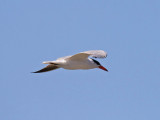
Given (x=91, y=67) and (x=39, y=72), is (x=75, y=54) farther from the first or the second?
(x=39, y=72)

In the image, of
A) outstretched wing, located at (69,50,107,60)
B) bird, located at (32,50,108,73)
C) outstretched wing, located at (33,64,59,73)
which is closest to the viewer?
outstretched wing, located at (69,50,107,60)

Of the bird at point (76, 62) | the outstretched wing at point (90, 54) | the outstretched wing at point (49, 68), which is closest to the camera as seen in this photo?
the outstretched wing at point (90, 54)

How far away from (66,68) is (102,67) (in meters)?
1.92

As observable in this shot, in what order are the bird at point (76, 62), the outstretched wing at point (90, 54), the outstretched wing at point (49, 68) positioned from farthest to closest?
the outstretched wing at point (49, 68) → the bird at point (76, 62) → the outstretched wing at point (90, 54)

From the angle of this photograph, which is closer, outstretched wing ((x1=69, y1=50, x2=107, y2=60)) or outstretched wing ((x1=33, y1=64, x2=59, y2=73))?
outstretched wing ((x1=69, y1=50, x2=107, y2=60))

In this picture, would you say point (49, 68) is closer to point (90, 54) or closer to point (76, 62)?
point (76, 62)

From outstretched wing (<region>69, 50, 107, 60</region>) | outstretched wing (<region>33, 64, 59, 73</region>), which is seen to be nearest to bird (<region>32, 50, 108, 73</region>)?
outstretched wing (<region>69, 50, 107, 60</region>)

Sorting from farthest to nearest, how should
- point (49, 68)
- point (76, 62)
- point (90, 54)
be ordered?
point (49, 68) < point (76, 62) < point (90, 54)

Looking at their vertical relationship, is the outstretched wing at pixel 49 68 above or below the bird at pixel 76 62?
above

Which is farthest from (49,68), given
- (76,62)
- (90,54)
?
(90,54)

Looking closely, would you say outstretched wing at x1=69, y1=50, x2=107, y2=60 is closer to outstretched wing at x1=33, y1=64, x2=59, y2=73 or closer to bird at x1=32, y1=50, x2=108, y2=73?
bird at x1=32, y1=50, x2=108, y2=73

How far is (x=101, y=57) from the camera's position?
1430 cm

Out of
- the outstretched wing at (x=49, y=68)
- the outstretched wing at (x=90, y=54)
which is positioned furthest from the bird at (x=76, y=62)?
the outstretched wing at (x=49, y=68)

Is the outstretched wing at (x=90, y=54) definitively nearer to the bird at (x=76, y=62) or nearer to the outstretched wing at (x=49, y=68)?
the bird at (x=76, y=62)
